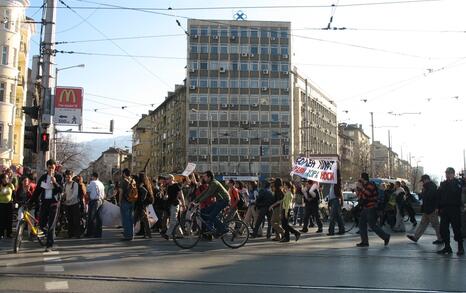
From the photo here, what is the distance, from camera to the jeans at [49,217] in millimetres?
12008

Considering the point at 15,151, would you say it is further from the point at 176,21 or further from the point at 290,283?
the point at 290,283

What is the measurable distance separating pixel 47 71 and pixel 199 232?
7973 mm

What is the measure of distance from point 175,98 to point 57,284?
98918mm

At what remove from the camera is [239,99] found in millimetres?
98312

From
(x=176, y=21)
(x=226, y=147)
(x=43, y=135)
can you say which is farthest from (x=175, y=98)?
(x=43, y=135)

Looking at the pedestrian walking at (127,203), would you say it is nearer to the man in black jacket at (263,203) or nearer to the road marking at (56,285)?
the man in black jacket at (263,203)

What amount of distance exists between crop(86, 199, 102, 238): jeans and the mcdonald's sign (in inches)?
173

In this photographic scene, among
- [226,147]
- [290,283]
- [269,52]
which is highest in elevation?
[269,52]

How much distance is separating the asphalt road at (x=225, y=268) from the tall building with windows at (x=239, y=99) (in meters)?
82.2

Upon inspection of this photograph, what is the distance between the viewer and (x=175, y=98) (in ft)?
348

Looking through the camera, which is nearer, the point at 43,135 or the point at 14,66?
the point at 43,135

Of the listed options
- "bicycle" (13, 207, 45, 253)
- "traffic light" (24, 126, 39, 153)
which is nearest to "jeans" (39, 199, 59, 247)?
"bicycle" (13, 207, 45, 253)

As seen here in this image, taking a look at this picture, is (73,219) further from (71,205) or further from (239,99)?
(239,99)

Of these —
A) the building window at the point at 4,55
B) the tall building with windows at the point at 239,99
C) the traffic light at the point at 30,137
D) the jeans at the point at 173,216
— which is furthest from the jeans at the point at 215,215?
the tall building with windows at the point at 239,99
